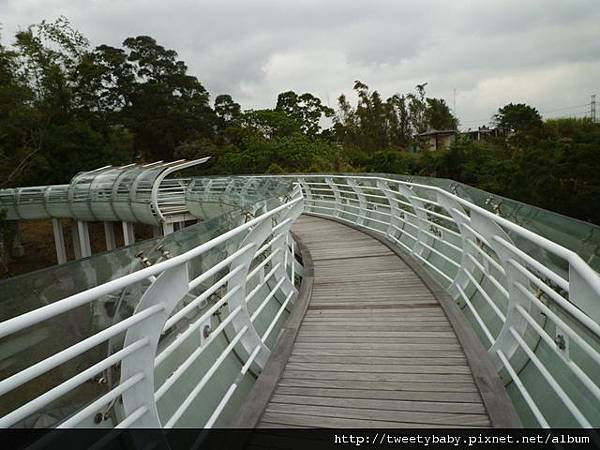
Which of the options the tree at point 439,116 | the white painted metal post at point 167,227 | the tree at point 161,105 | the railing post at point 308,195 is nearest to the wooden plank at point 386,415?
the railing post at point 308,195

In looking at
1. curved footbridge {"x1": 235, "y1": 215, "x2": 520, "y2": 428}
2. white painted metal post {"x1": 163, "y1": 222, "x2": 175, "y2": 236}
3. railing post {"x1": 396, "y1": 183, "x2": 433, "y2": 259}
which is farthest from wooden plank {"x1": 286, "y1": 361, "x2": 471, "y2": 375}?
white painted metal post {"x1": 163, "y1": 222, "x2": 175, "y2": 236}

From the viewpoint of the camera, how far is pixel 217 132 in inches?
1651

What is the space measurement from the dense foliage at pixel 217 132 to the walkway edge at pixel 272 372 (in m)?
16.4

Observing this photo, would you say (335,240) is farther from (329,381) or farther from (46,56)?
(46,56)

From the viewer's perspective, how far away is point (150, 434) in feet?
4.82

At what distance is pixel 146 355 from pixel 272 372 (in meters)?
1.34

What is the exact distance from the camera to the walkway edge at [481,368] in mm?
2049

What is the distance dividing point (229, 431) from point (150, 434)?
2.15 ft

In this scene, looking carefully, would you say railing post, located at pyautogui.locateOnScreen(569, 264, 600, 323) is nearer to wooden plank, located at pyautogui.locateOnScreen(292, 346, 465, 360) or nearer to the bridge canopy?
wooden plank, located at pyautogui.locateOnScreen(292, 346, 465, 360)

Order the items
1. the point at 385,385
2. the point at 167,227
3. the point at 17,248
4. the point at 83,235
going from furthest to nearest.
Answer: the point at 17,248 → the point at 83,235 → the point at 167,227 → the point at 385,385

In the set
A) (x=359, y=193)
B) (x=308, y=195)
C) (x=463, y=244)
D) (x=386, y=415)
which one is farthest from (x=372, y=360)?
(x=308, y=195)

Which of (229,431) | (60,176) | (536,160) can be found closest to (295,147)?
(536,160)

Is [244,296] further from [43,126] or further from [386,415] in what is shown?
[43,126]

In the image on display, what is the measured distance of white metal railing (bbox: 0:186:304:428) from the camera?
3.37 ft
